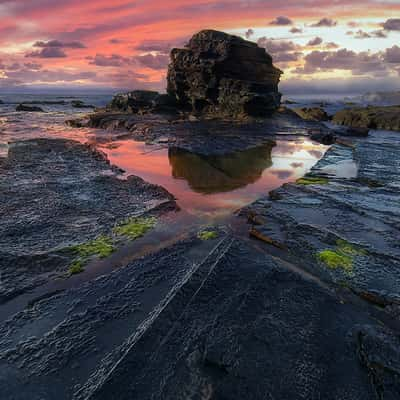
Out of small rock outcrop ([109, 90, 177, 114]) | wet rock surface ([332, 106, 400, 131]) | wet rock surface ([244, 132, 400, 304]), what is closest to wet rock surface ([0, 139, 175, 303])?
wet rock surface ([244, 132, 400, 304])

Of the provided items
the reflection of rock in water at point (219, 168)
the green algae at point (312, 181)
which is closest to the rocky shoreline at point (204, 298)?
the green algae at point (312, 181)

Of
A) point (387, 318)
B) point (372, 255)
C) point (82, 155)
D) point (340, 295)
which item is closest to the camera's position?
point (387, 318)

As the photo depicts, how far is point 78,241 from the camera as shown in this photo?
25.1ft

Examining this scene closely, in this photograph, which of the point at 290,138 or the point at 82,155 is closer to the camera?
the point at 82,155

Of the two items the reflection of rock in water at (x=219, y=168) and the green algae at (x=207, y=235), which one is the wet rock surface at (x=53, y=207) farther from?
the green algae at (x=207, y=235)

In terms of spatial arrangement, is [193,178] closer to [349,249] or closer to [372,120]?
[349,249]

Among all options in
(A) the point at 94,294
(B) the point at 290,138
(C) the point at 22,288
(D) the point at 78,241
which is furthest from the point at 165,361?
(B) the point at 290,138

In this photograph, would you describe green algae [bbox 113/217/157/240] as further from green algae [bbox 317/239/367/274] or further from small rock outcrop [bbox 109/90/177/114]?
small rock outcrop [bbox 109/90/177/114]

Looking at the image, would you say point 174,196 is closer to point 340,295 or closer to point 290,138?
point 340,295

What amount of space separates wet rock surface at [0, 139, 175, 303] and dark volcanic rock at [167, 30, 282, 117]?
28923 millimetres

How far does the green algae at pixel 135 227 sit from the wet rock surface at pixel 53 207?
0.30 m

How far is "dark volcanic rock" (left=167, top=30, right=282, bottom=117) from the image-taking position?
41.2 meters

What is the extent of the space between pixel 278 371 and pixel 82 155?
16724 mm

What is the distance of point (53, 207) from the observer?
973cm
